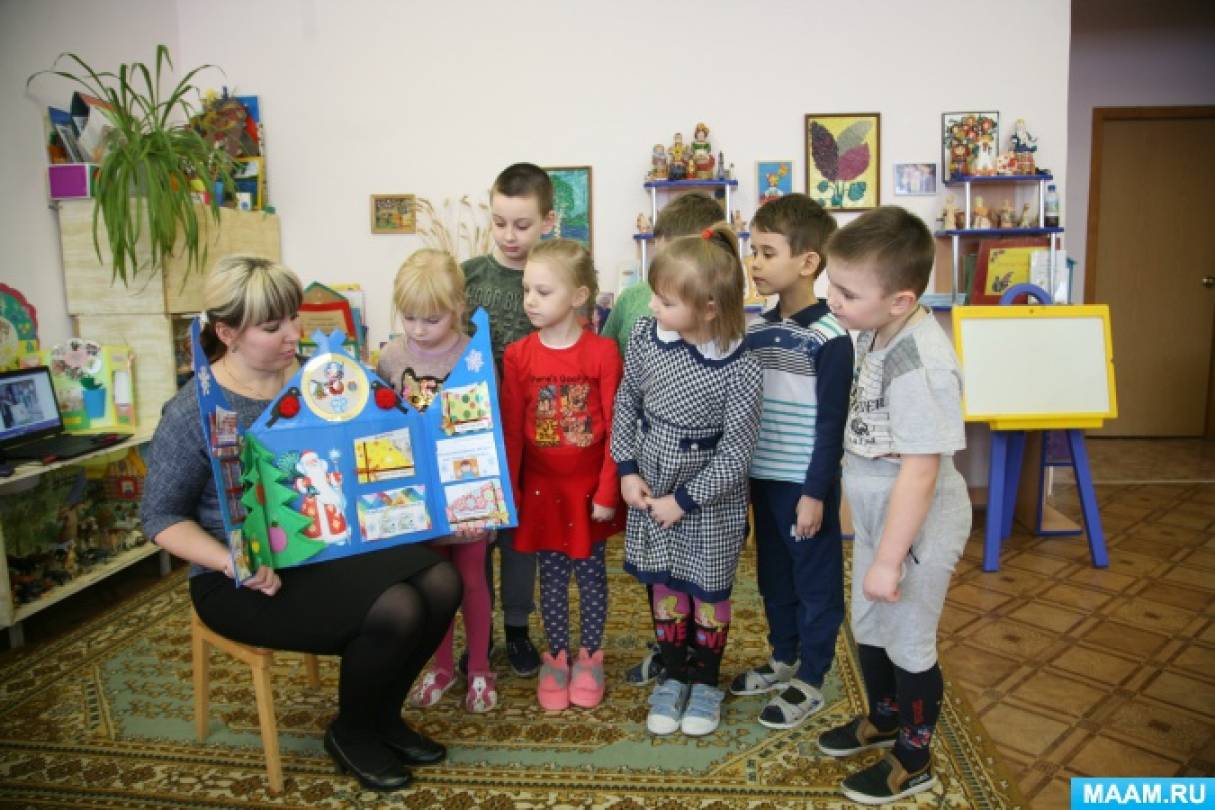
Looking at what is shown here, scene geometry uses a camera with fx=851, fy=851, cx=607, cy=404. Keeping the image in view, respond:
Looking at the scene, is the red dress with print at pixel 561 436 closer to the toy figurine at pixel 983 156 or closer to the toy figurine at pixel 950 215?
the toy figurine at pixel 950 215

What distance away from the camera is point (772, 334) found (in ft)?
6.31

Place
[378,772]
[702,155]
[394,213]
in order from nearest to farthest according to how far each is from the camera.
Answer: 1. [378,772]
2. [702,155]
3. [394,213]

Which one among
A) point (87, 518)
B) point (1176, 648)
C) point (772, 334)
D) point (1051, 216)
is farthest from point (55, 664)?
point (1051, 216)

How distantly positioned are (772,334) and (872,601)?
0.62m

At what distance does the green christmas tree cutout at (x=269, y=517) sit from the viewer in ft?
5.24

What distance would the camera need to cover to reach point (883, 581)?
1.54m

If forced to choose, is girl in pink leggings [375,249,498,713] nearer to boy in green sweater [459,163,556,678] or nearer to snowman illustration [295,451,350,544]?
boy in green sweater [459,163,556,678]

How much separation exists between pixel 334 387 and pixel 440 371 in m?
0.29

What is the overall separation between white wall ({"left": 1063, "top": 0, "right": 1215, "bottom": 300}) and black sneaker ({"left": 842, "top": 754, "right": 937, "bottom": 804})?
14.3ft

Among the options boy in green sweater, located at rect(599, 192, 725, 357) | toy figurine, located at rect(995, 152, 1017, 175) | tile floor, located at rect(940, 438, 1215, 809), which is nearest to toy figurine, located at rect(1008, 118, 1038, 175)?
toy figurine, located at rect(995, 152, 1017, 175)

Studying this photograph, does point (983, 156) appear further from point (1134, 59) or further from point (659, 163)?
point (1134, 59)

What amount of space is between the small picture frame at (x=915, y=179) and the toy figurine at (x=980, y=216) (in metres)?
0.20

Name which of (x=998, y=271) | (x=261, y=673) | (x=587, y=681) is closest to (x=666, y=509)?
(x=587, y=681)

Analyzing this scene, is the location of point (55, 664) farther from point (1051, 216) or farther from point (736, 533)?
point (1051, 216)
